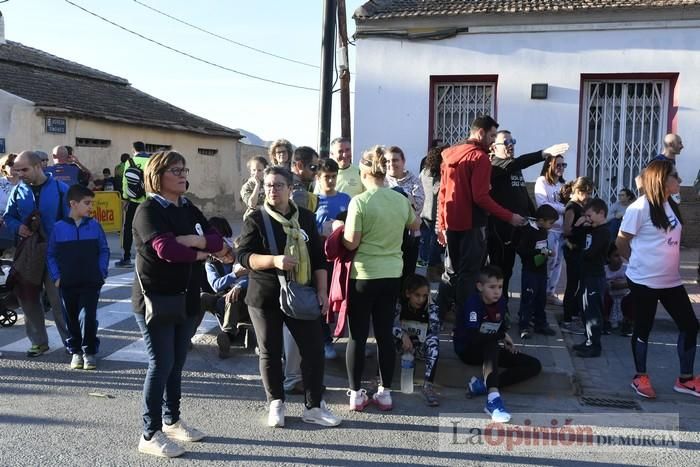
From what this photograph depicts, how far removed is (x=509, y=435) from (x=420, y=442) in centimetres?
62

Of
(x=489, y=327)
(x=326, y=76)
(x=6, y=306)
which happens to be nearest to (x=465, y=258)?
(x=489, y=327)

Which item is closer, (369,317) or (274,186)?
(274,186)

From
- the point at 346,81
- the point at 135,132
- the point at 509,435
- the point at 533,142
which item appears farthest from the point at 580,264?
the point at 135,132

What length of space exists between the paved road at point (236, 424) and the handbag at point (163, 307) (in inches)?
33.6

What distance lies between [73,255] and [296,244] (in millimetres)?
2343

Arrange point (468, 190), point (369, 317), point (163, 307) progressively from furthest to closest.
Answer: point (468, 190) < point (369, 317) < point (163, 307)

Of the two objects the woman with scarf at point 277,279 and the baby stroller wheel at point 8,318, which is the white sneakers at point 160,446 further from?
the baby stroller wheel at point 8,318

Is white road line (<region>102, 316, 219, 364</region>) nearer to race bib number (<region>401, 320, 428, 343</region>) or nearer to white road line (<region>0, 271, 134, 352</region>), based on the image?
white road line (<region>0, 271, 134, 352</region>)

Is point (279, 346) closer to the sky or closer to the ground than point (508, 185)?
closer to the ground

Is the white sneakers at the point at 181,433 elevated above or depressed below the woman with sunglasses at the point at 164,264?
below

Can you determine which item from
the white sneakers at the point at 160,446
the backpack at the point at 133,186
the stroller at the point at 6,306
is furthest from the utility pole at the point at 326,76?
the white sneakers at the point at 160,446

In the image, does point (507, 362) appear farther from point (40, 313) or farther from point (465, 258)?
point (40, 313)

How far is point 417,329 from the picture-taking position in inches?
202

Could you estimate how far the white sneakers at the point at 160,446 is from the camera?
3.92 m
